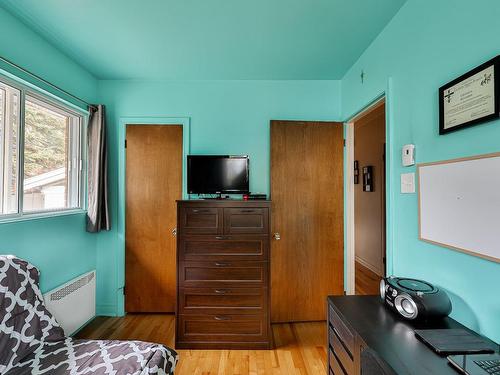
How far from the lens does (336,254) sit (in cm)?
274

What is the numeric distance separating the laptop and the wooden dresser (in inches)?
58.1

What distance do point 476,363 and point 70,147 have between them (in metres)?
3.28

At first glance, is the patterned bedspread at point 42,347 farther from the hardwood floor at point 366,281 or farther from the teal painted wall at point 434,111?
the hardwood floor at point 366,281

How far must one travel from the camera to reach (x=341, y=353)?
1329 millimetres

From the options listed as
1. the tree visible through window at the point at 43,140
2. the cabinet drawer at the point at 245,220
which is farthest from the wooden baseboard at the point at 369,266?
the tree visible through window at the point at 43,140

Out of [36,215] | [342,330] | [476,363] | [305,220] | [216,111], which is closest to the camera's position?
[476,363]

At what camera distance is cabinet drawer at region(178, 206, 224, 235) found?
2.27 metres

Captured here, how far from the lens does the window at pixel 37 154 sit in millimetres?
1833

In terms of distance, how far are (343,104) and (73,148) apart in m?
2.86

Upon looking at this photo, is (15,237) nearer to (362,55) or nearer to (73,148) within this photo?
(73,148)

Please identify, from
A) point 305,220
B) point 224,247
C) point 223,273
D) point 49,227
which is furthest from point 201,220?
point 49,227

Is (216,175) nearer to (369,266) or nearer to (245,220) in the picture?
(245,220)

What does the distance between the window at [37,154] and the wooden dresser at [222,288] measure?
1173 mm

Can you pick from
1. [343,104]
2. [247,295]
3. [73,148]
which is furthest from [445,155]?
[73,148]
